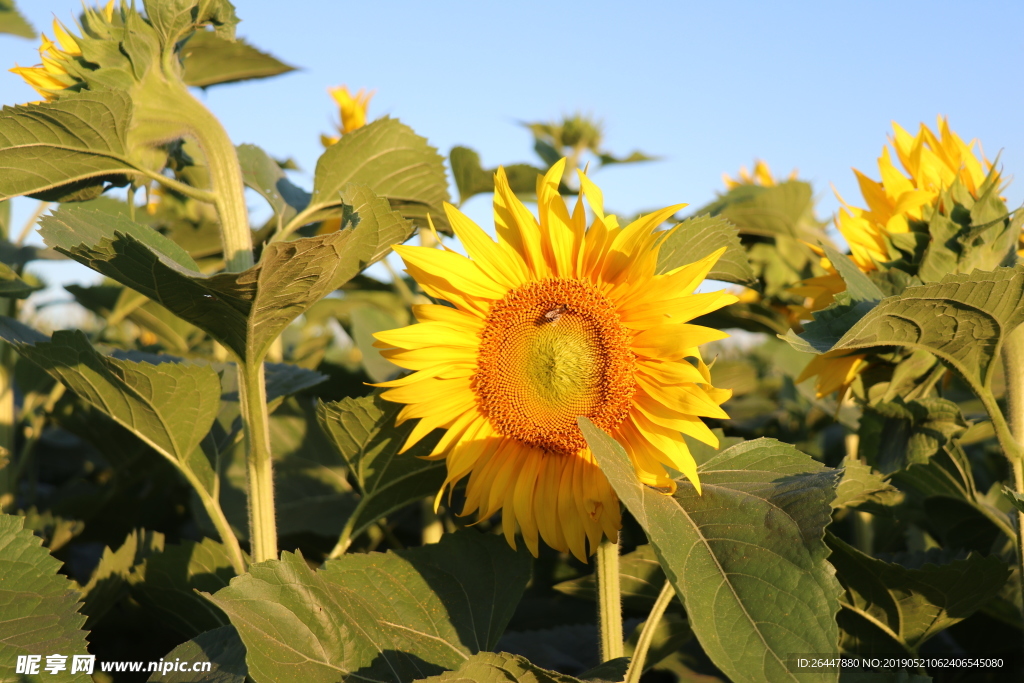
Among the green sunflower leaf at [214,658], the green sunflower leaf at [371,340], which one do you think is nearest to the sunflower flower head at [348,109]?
the green sunflower leaf at [371,340]

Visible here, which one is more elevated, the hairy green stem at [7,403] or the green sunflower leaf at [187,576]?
the hairy green stem at [7,403]

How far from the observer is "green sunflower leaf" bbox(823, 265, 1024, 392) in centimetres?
127

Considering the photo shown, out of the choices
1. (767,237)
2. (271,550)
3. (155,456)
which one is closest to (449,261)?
(271,550)

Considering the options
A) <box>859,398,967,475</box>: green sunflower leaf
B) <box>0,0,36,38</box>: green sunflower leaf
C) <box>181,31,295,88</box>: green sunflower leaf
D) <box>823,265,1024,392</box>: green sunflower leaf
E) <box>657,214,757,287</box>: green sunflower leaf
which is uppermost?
<box>0,0,36,38</box>: green sunflower leaf

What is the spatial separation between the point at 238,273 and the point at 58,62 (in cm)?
75

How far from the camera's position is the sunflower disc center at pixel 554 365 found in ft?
4.66

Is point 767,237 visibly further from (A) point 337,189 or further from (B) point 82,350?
(B) point 82,350

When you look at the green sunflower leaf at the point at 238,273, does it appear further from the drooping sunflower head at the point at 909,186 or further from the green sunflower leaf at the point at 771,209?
the green sunflower leaf at the point at 771,209

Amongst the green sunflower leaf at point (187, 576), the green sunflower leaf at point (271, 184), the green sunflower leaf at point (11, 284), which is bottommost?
the green sunflower leaf at point (187, 576)

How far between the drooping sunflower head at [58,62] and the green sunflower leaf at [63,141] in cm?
14

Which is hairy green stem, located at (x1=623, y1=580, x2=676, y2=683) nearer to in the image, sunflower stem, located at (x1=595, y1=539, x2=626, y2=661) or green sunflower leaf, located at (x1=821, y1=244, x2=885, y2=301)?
sunflower stem, located at (x1=595, y1=539, x2=626, y2=661)

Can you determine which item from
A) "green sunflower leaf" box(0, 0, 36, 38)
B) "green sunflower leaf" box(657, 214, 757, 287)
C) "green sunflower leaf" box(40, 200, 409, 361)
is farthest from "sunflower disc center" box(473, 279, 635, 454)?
"green sunflower leaf" box(0, 0, 36, 38)

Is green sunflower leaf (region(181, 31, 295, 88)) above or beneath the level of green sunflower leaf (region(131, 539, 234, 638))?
above

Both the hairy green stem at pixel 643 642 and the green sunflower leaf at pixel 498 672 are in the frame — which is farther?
the hairy green stem at pixel 643 642
